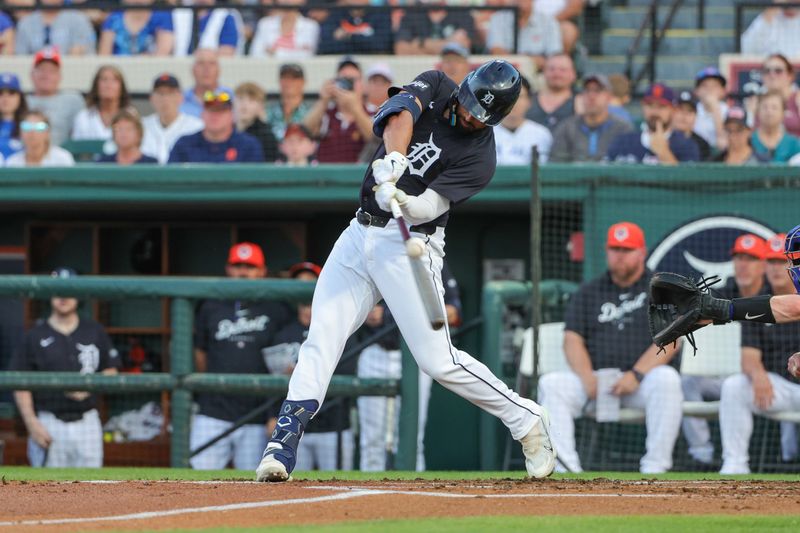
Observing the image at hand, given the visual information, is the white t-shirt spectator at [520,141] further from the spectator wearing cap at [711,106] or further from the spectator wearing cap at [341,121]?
the spectator wearing cap at [711,106]

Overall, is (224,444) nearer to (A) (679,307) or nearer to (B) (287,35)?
(B) (287,35)

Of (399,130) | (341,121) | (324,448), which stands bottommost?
(324,448)

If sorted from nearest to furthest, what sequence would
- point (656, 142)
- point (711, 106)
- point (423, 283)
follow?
point (423, 283) < point (656, 142) < point (711, 106)

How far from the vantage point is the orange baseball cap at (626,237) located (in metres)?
9.15

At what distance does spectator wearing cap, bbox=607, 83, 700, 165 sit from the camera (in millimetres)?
10219

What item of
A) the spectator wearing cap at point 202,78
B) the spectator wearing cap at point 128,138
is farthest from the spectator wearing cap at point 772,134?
the spectator wearing cap at point 128,138

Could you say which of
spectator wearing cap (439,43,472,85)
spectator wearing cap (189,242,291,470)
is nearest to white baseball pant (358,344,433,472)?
spectator wearing cap (189,242,291,470)

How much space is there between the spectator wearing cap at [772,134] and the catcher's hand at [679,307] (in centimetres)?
502

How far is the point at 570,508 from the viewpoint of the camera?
15.8 feet

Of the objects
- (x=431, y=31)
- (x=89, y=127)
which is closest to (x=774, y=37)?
(x=431, y=31)

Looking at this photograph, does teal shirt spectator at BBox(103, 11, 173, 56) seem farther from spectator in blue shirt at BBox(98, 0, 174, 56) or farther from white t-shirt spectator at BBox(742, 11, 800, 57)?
white t-shirt spectator at BBox(742, 11, 800, 57)

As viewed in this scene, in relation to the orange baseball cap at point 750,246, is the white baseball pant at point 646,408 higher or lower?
lower

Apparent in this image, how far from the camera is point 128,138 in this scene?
10.3 metres

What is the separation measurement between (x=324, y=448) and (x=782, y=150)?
423 cm
